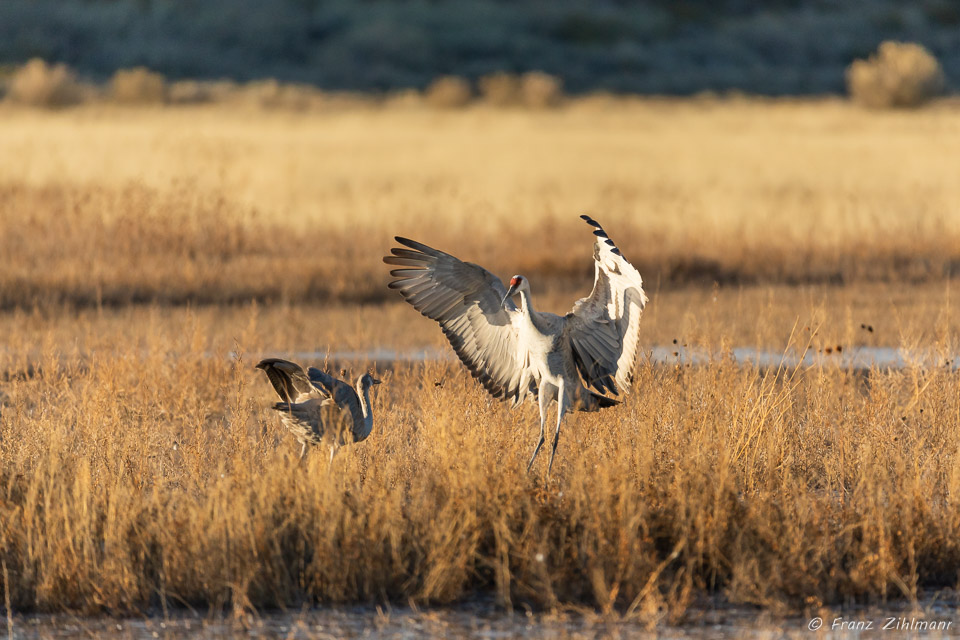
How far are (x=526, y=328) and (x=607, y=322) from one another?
16.1 inches

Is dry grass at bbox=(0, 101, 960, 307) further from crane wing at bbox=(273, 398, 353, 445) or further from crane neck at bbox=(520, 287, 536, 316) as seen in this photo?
crane neck at bbox=(520, 287, 536, 316)

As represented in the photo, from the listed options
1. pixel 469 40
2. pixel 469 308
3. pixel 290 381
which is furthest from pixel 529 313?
pixel 469 40

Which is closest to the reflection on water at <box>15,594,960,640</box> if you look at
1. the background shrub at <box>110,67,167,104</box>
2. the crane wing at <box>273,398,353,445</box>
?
the crane wing at <box>273,398,353,445</box>

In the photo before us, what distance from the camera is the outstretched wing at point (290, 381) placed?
7.39m

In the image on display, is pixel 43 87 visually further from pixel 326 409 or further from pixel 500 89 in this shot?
pixel 326 409

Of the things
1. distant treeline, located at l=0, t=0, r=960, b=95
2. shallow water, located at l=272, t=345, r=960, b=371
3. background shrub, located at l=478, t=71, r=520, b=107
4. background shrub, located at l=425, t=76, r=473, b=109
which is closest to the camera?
shallow water, located at l=272, t=345, r=960, b=371

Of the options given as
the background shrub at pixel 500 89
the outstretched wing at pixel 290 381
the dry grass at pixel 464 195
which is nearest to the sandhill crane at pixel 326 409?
the outstretched wing at pixel 290 381

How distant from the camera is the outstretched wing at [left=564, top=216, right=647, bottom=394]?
687cm

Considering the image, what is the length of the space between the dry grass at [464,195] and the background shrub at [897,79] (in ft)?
4.46

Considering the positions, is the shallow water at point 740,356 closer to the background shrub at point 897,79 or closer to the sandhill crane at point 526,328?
the sandhill crane at point 526,328

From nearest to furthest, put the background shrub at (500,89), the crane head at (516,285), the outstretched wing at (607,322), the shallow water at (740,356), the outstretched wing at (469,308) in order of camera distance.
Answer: the outstretched wing at (607,322), the crane head at (516,285), the outstretched wing at (469,308), the shallow water at (740,356), the background shrub at (500,89)

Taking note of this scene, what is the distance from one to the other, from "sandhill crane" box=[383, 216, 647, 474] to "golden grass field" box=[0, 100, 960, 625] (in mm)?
368

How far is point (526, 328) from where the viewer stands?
24.1 feet

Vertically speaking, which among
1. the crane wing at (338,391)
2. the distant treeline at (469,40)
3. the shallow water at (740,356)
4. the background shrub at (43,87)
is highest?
the distant treeline at (469,40)
